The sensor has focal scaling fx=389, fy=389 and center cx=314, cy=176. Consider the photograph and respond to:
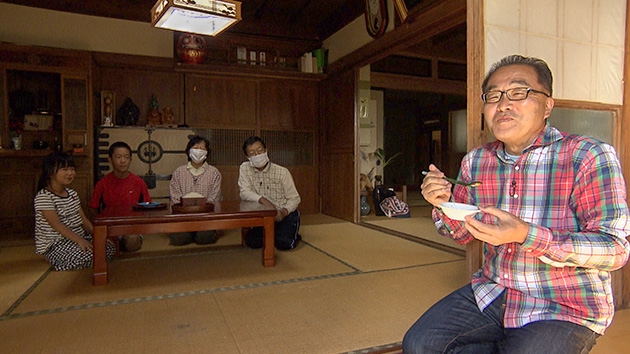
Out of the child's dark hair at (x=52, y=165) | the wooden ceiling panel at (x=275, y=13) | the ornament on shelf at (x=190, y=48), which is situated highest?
the wooden ceiling panel at (x=275, y=13)

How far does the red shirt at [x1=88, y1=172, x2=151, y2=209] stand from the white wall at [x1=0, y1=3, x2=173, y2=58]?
95.6 inches

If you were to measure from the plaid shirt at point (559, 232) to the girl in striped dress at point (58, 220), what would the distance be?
2.80 m

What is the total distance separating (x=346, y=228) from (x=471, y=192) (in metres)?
3.49

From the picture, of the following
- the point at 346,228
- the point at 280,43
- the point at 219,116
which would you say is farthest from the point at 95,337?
the point at 280,43

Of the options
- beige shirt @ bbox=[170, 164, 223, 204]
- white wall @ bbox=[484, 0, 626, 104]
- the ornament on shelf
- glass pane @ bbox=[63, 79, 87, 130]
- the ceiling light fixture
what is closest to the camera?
white wall @ bbox=[484, 0, 626, 104]

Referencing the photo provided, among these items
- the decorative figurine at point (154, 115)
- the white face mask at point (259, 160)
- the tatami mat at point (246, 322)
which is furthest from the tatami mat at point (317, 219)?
the tatami mat at point (246, 322)

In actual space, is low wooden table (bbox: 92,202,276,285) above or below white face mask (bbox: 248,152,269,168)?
below

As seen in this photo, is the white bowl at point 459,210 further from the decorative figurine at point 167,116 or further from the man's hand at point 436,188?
the decorative figurine at point 167,116

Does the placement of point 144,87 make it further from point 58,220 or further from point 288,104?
point 58,220

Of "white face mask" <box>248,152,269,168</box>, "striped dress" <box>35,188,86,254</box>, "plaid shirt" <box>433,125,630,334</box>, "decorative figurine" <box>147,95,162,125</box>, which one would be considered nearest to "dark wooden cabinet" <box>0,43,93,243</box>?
"decorative figurine" <box>147,95,162,125</box>

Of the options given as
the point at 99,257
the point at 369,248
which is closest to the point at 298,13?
the point at 369,248

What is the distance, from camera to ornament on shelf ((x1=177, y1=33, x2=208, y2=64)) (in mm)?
5176

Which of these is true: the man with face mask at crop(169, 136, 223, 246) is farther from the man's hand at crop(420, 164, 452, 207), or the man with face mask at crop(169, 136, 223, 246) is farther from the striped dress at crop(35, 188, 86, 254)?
the man's hand at crop(420, 164, 452, 207)

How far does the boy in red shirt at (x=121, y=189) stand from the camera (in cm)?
345
